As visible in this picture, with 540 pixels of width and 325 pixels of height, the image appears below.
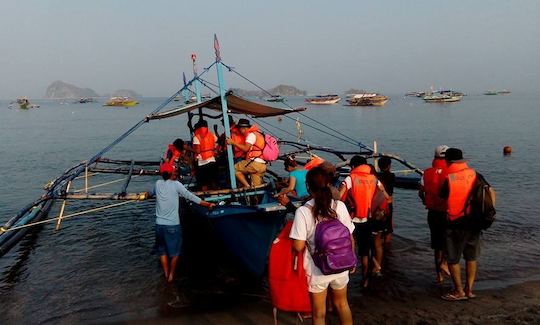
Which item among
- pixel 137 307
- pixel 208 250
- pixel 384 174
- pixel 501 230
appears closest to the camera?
pixel 137 307

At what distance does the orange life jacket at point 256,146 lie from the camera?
9238 millimetres

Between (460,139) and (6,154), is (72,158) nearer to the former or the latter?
(6,154)

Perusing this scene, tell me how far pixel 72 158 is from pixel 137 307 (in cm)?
2747

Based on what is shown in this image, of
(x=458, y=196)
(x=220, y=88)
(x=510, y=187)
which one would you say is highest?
(x=220, y=88)

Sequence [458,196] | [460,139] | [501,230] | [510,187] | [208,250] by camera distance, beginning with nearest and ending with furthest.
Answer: [458,196]
[208,250]
[501,230]
[510,187]
[460,139]

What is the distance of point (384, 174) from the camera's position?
8.19 meters

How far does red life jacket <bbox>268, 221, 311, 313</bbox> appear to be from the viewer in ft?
14.3

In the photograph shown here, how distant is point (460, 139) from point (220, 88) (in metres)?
34.2

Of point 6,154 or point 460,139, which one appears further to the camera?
point 460,139

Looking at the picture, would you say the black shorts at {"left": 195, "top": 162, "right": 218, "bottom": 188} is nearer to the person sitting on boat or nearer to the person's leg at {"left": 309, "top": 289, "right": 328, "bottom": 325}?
the person sitting on boat

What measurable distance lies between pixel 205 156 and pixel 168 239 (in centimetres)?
328

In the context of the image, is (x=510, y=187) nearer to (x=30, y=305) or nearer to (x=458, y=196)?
(x=458, y=196)

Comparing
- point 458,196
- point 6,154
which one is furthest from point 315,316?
point 6,154

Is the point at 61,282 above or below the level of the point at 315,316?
below
